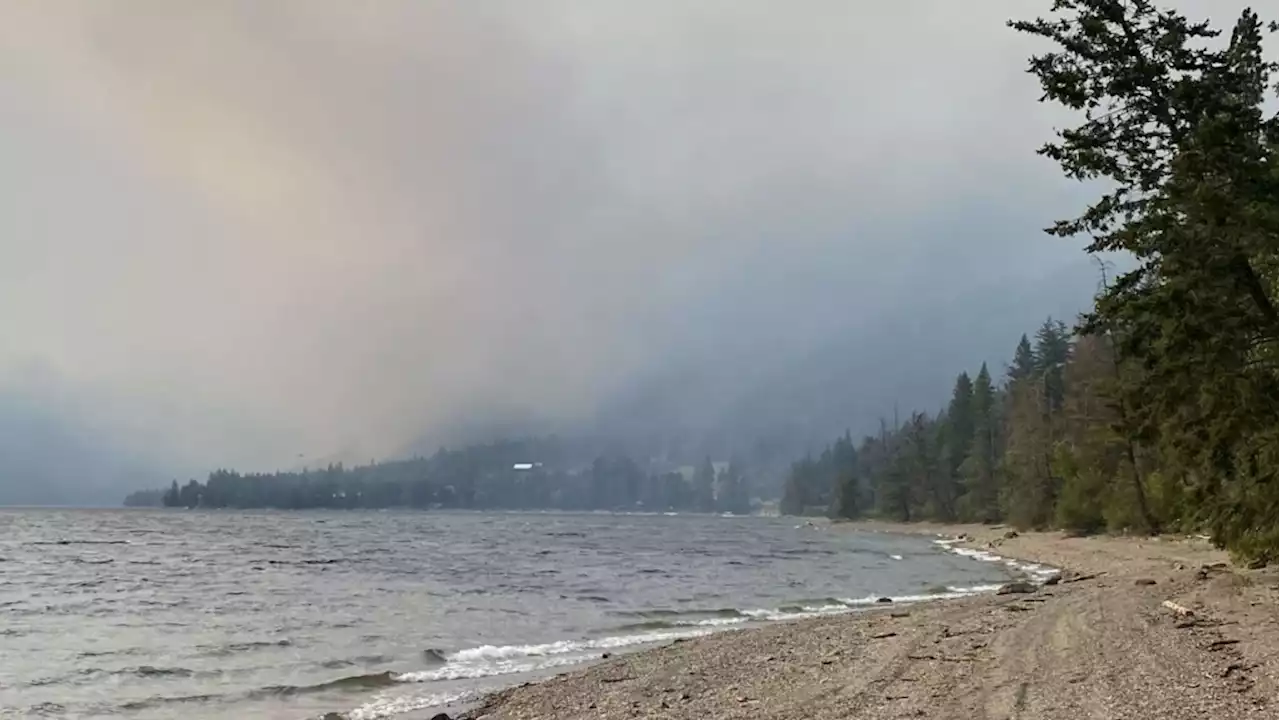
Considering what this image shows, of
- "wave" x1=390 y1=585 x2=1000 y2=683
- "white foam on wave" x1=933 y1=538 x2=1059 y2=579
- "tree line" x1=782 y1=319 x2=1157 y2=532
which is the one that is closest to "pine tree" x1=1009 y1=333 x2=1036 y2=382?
"tree line" x1=782 y1=319 x2=1157 y2=532

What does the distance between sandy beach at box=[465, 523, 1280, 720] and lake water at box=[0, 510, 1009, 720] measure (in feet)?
12.3

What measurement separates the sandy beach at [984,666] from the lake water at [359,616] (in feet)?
12.3

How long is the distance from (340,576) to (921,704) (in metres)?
44.0

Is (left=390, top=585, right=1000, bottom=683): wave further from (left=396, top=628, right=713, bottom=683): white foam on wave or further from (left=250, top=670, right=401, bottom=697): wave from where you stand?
(left=250, top=670, right=401, bottom=697): wave

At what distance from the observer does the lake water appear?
20328 millimetres

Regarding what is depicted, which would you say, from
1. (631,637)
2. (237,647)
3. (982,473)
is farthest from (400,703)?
(982,473)

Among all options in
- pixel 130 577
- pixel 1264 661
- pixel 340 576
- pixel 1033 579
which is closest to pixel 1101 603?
pixel 1264 661

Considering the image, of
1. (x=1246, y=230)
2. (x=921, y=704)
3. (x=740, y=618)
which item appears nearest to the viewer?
(x=921, y=704)

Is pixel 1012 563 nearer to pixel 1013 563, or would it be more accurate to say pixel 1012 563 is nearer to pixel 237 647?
pixel 1013 563

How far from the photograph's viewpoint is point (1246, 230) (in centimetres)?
1628

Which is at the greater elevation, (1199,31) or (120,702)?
(1199,31)

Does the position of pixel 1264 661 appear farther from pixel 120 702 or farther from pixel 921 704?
pixel 120 702

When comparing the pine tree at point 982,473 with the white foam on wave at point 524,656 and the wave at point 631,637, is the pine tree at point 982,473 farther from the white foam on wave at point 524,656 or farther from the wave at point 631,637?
the white foam on wave at point 524,656

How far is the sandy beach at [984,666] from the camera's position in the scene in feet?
39.7
